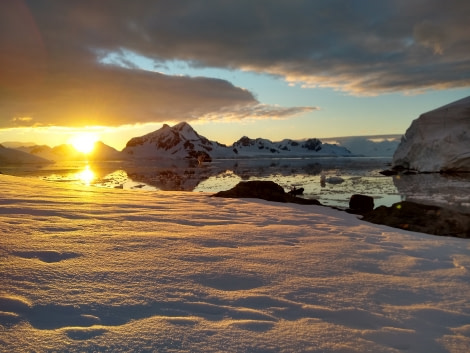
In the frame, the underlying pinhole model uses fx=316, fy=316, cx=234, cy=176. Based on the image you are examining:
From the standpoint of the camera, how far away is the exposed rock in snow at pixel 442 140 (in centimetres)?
3494

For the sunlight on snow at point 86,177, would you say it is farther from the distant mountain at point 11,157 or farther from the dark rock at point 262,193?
the distant mountain at point 11,157

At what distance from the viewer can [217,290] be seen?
246 centimetres

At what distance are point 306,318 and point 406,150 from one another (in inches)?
1844

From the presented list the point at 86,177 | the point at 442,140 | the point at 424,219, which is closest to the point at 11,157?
the point at 86,177

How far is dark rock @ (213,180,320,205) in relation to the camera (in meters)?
9.35

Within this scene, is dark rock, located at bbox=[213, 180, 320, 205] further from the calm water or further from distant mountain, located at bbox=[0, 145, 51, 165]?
distant mountain, located at bbox=[0, 145, 51, 165]

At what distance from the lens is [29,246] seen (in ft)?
9.86

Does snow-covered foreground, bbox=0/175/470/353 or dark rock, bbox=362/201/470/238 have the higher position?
snow-covered foreground, bbox=0/175/470/353

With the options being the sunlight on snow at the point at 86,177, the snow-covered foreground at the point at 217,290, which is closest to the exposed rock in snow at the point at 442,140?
the sunlight on snow at the point at 86,177

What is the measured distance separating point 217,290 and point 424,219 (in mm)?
6054

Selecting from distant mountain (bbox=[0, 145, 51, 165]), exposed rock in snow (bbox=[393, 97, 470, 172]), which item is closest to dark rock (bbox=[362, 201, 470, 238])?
exposed rock in snow (bbox=[393, 97, 470, 172])

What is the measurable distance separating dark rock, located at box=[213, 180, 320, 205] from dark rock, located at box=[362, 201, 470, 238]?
243 cm

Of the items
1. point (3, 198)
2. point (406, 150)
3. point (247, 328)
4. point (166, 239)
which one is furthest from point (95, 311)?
point (406, 150)

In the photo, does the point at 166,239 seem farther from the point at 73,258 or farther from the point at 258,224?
the point at 258,224
